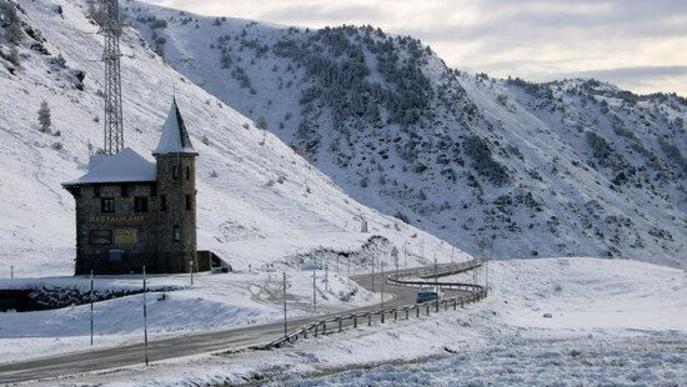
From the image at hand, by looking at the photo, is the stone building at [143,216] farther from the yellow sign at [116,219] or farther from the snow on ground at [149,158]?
the snow on ground at [149,158]

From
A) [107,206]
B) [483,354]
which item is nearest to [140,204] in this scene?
[107,206]

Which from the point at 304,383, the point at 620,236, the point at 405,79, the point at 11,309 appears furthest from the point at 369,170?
the point at 304,383

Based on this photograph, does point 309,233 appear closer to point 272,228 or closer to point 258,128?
point 272,228

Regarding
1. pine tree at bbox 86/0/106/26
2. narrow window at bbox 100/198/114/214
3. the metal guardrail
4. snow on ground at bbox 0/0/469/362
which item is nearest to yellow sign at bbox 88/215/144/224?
narrow window at bbox 100/198/114/214

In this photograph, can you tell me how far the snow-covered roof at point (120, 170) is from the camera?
70688mm

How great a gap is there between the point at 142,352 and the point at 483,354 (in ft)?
50.2

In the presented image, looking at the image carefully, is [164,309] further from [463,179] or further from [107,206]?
[463,179]

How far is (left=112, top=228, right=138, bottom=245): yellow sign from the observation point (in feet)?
230

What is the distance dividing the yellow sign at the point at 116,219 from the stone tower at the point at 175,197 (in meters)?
1.56

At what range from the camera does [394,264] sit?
107500mm

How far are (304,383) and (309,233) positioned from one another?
69208 mm

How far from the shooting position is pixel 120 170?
72.0m

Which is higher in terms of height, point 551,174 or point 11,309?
point 551,174

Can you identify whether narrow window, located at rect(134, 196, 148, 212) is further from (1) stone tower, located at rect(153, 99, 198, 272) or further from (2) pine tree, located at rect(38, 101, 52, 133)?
(2) pine tree, located at rect(38, 101, 52, 133)
